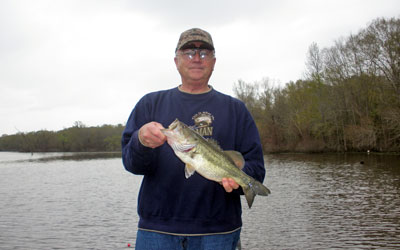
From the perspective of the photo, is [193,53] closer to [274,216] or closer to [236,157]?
[236,157]

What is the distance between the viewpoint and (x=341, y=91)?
56906 mm

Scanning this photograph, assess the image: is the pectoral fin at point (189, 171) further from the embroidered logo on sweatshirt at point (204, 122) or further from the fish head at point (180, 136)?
the embroidered logo on sweatshirt at point (204, 122)

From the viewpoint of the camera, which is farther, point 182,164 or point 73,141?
point 73,141

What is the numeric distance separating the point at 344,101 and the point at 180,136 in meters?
60.1

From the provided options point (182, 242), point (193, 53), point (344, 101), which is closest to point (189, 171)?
point (182, 242)

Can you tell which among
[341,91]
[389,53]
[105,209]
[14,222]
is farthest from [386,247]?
[341,91]

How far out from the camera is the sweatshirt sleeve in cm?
291

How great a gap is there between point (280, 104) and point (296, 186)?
51287mm

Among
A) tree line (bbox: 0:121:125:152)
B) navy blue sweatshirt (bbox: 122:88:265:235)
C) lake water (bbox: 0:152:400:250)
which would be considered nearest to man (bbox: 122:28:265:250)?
navy blue sweatshirt (bbox: 122:88:265:235)

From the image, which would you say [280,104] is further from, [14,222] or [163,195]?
[163,195]

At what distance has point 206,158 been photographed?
317 centimetres

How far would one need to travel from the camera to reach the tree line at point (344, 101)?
151ft

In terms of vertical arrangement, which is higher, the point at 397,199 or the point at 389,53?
the point at 389,53

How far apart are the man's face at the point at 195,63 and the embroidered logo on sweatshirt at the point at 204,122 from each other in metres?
0.40
